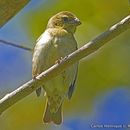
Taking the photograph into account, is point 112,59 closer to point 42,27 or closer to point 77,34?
point 77,34

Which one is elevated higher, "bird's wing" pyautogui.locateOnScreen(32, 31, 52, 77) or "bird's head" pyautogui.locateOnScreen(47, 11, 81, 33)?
"bird's head" pyautogui.locateOnScreen(47, 11, 81, 33)

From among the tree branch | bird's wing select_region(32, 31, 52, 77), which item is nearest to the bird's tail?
bird's wing select_region(32, 31, 52, 77)

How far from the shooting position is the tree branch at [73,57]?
1.61 ft

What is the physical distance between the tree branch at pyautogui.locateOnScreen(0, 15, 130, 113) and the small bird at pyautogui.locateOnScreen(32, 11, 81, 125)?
552mm

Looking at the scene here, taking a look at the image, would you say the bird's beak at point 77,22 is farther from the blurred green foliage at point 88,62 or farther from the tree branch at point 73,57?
the tree branch at point 73,57

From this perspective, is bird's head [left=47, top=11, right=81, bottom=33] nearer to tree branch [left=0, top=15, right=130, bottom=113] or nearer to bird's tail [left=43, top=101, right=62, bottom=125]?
bird's tail [left=43, top=101, right=62, bottom=125]

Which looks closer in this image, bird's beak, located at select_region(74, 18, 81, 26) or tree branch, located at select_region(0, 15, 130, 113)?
tree branch, located at select_region(0, 15, 130, 113)

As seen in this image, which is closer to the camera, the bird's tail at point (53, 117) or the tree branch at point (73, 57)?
the tree branch at point (73, 57)

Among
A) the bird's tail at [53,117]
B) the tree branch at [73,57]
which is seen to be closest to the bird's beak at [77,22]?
the bird's tail at [53,117]

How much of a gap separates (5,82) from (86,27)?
28cm

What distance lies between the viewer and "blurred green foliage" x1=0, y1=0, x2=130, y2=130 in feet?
3.78

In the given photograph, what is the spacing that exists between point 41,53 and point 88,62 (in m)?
0.14

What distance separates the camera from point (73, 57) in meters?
0.52

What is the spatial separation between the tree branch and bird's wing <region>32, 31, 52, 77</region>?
1.83 feet
